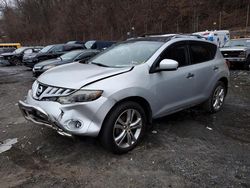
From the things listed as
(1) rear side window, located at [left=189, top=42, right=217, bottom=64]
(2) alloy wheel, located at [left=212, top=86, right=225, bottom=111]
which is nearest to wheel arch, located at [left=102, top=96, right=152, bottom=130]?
(1) rear side window, located at [left=189, top=42, right=217, bottom=64]

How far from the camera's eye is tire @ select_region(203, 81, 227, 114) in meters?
5.71

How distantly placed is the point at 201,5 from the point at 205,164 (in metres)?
36.1

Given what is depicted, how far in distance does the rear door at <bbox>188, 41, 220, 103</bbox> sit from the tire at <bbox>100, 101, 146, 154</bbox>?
153cm

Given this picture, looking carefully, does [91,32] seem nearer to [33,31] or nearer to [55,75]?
[33,31]

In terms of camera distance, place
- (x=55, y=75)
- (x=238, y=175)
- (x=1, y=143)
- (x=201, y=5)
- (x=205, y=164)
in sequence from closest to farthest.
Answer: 1. (x=238, y=175)
2. (x=205, y=164)
3. (x=55, y=75)
4. (x=1, y=143)
5. (x=201, y=5)

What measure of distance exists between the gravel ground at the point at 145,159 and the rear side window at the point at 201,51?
3.98ft

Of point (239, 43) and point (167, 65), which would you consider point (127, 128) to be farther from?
point (239, 43)

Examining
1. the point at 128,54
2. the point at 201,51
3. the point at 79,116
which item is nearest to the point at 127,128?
the point at 79,116

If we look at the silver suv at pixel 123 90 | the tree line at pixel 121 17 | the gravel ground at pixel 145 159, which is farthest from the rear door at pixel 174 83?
the tree line at pixel 121 17

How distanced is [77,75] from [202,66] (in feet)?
8.21

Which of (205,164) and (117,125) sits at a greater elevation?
(117,125)

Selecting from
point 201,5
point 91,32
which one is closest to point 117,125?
point 201,5

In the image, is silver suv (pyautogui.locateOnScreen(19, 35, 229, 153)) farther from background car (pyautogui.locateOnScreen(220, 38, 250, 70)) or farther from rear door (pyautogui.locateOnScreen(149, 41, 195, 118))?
background car (pyautogui.locateOnScreen(220, 38, 250, 70))

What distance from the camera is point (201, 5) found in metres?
36.3
